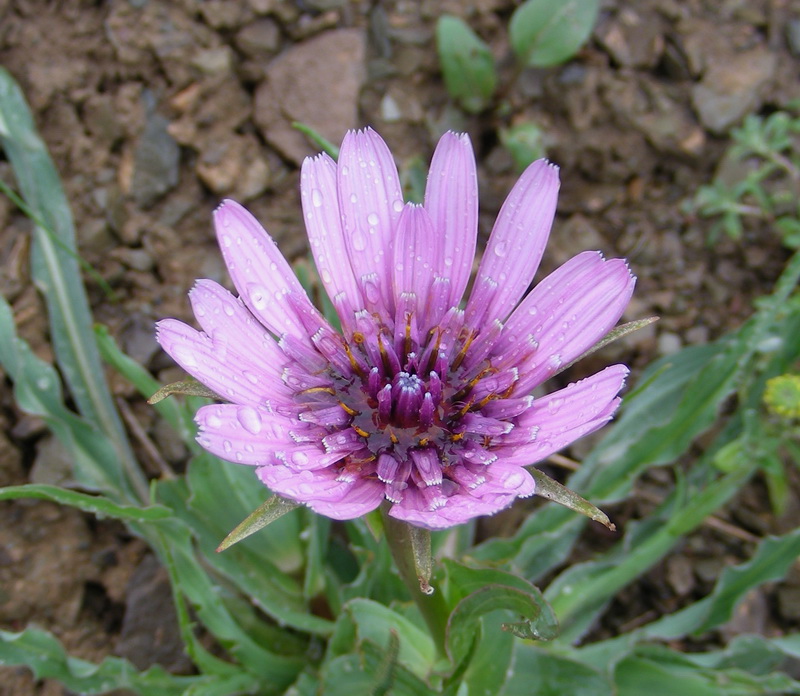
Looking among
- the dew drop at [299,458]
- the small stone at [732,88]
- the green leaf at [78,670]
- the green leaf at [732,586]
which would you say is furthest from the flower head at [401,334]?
the small stone at [732,88]

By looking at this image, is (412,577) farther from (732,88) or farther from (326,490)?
(732,88)

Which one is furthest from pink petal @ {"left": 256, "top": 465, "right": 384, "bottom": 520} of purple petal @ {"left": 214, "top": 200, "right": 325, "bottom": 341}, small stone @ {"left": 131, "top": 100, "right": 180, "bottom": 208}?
small stone @ {"left": 131, "top": 100, "right": 180, "bottom": 208}

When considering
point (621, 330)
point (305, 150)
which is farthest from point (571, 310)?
point (305, 150)

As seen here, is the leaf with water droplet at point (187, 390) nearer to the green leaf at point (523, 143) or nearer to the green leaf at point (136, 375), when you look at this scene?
the green leaf at point (136, 375)

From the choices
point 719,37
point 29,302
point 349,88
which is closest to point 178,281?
point 29,302

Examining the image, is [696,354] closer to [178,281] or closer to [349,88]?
[349,88]
